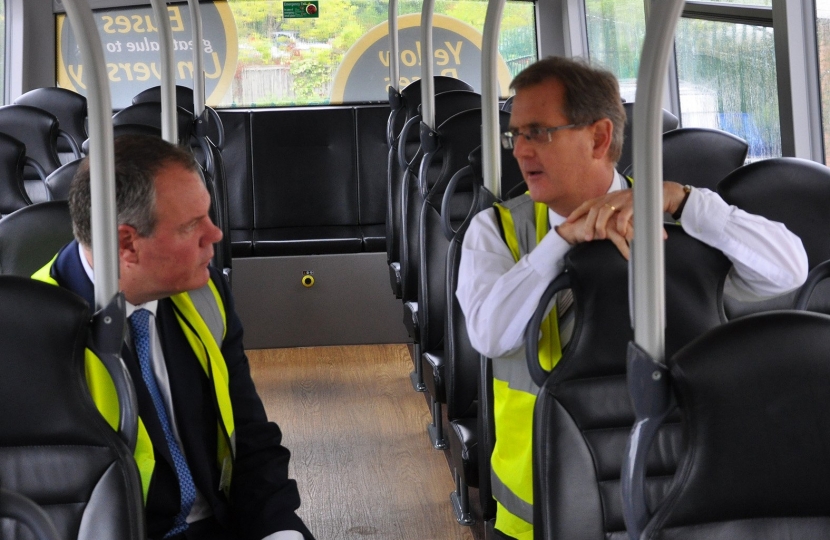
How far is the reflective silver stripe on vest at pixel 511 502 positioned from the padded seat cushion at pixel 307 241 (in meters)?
3.57

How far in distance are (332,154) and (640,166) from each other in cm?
466

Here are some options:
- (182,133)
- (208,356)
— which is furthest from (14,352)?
(182,133)

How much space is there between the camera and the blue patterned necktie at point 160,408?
1732mm

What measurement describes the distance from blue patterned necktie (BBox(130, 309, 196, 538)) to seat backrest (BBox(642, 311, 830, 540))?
0.88 meters

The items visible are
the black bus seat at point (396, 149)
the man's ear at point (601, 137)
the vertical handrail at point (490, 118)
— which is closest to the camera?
the man's ear at point (601, 137)

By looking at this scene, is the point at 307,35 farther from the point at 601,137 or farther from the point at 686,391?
the point at 686,391

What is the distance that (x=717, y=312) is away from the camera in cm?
162

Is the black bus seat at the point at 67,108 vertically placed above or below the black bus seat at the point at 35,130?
above

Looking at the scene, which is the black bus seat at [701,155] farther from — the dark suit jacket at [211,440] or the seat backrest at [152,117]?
the seat backrest at [152,117]

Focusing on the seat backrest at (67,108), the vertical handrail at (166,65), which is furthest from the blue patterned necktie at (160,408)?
the seat backrest at (67,108)

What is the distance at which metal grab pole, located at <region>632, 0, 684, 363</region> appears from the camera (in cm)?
128

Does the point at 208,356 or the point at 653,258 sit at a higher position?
the point at 653,258

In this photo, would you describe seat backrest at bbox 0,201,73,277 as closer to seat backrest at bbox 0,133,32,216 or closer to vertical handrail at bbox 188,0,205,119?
seat backrest at bbox 0,133,32,216

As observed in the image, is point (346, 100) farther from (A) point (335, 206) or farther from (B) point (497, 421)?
(B) point (497, 421)
